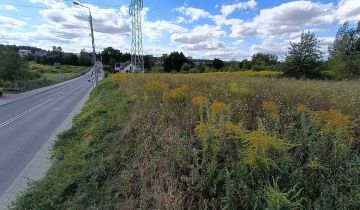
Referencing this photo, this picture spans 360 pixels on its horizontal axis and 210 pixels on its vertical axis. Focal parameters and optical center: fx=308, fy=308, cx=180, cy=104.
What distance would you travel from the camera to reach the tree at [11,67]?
1718 inches

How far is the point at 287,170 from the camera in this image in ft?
11.3

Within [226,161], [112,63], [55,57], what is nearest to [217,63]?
[112,63]

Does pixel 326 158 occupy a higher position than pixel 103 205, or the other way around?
pixel 326 158

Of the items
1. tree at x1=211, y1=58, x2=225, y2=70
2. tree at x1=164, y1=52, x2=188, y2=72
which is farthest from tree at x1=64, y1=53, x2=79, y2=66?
tree at x1=211, y1=58, x2=225, y2=70

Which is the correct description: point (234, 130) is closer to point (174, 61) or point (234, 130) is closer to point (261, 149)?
point (261, 149)

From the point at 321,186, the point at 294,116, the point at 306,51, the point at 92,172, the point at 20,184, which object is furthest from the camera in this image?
the point at 306,51

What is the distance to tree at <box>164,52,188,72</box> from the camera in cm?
7770

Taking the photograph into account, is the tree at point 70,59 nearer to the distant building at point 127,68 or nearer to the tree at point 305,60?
the distant building at point 127,68

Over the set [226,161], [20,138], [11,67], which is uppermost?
[226,161]

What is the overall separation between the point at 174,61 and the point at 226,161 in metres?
75.6

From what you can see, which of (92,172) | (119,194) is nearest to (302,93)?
(119,194)

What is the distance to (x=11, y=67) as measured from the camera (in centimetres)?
4403

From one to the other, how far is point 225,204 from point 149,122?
10.9ft

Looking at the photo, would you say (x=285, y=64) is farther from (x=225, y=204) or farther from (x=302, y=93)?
(x=225, y=204)
